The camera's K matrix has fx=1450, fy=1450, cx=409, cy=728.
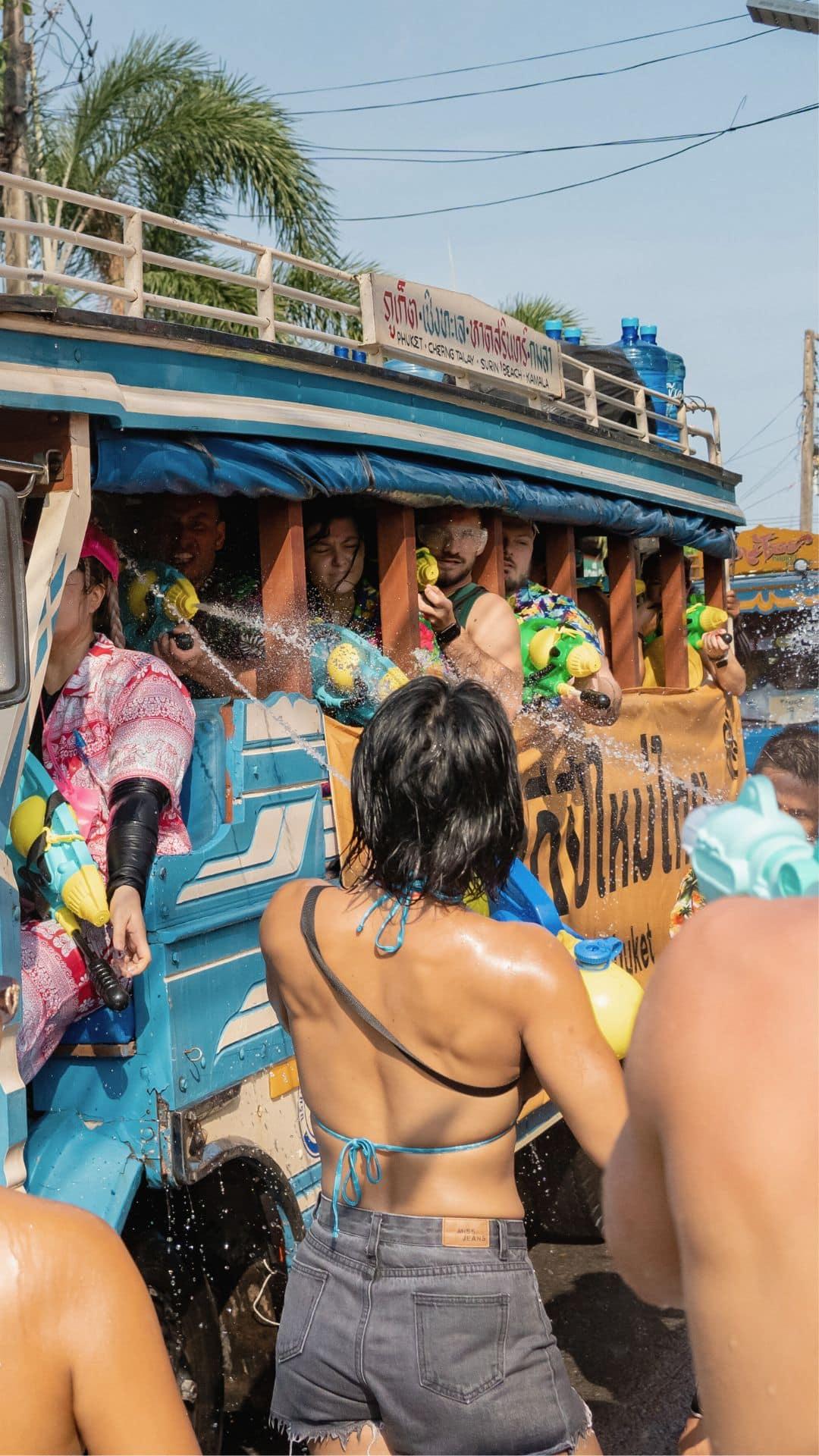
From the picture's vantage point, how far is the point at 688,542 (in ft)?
28.8

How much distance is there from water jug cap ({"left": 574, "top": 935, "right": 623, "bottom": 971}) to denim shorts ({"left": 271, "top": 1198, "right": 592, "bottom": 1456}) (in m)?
1.18

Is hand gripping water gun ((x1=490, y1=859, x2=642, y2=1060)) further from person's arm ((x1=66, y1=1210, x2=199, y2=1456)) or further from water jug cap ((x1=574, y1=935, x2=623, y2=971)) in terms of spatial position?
person's arm ((x1=66, y1=1210, x2=199, y2=1456))

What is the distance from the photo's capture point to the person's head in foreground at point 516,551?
666 cm

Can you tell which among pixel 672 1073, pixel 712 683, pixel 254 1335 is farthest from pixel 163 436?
pixel 712 683

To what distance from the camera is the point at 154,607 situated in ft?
16.1

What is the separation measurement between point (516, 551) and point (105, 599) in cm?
284

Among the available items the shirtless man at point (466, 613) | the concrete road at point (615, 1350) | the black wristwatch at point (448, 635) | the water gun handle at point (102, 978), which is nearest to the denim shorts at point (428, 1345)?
the water gun handle at point (102, 978)

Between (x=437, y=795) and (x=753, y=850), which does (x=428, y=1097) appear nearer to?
(x=437, y=795)

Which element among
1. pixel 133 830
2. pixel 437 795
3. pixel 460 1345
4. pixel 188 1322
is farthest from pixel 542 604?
pixel 460 1345

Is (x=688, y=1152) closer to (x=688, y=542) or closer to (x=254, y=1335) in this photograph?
(x=254, y=1335)

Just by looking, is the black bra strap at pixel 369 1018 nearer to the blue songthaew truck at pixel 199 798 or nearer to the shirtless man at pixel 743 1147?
the blue songthaew truck at pixel 199 798

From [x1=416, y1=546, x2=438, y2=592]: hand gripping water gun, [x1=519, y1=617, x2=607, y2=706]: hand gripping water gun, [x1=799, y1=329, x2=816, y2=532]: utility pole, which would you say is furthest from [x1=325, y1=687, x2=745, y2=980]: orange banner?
[x1=799, y1=329, x2=816, y2=532]: utility pole

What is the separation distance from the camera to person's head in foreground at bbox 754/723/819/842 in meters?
4.19

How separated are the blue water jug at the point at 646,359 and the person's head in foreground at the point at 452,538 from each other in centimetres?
392
